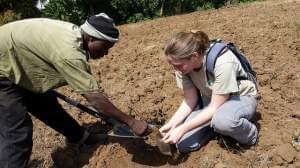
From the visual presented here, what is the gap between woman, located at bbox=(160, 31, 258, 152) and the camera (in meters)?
3.23

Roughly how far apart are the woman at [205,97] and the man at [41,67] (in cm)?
38

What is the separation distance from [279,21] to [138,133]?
13.4 ft

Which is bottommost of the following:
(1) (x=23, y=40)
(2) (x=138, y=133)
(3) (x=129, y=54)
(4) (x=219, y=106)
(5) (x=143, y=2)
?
(5) (x=143, y=2)

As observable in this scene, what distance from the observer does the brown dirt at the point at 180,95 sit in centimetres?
358

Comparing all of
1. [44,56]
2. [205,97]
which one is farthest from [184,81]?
[44,56]

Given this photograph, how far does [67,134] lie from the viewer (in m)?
4.27

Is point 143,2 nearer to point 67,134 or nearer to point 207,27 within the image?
point 207,27

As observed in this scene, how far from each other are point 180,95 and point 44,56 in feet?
5.94

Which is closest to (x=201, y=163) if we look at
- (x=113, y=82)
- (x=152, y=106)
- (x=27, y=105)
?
(x=152, y=106)

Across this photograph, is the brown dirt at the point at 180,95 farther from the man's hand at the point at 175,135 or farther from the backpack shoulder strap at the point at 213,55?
the backpack shoulder strap at the point at 213,55

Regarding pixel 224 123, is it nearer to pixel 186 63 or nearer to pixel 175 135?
pixel 175 135

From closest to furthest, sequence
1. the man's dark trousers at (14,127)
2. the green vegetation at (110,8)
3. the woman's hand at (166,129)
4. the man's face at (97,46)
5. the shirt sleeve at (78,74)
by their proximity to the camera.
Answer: the shirt sleeve at (78,74) < the man's face at (97,46) < the man's dark trousers at (14,127) < the woman's hand at (166,129) < the green vegetation at (110,8)

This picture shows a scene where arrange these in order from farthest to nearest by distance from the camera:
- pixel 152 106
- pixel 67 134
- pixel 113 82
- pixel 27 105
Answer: pixel 113 82
pixel 152 106
pixel 67 134
pixel 27 105

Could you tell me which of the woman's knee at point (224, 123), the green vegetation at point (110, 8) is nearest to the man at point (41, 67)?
the woman's knee at point (224, 123)
